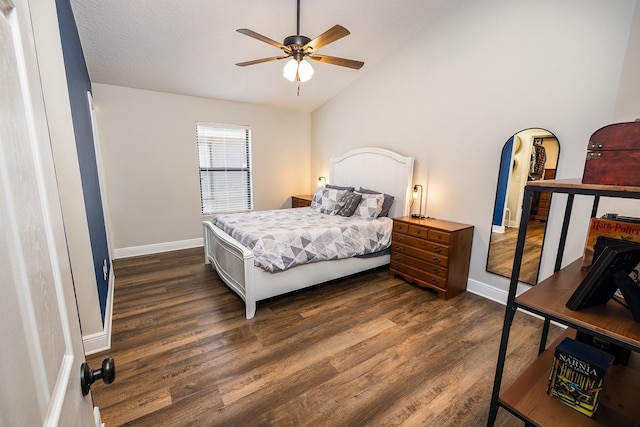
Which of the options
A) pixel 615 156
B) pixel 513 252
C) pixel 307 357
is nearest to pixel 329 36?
pixel 615 156

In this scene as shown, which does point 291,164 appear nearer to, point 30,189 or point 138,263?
point 138,263

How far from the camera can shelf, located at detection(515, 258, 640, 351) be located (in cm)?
89

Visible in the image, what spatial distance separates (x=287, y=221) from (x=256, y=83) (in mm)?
2120

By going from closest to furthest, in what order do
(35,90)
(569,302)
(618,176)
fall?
(35,90)
(618,176)
(569,302)

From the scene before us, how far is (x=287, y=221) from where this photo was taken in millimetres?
3596

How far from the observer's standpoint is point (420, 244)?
3207 millimetres

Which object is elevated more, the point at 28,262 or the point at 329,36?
the point at 329,36

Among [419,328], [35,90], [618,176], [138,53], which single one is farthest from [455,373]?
[138,53]

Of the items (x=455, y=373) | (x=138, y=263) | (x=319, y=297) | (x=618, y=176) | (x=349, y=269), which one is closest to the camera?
(x=618, y=176)

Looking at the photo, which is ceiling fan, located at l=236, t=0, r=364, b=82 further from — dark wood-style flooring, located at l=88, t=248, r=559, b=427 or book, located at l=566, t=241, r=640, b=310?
dark wood-style flooring, located at l=88, t=248, r=559, b=427

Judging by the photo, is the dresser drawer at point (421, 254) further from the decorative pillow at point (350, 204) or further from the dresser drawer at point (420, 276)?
the decorative pillow at point (350, 204)

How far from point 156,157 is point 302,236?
9.13 ft

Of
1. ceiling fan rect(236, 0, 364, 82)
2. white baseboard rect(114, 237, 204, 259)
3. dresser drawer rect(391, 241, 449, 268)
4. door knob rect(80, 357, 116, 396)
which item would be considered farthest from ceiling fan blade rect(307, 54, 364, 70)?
white baseboard rect(114, 237, 204, 259)

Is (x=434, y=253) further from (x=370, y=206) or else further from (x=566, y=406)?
(x=566, y=406)
